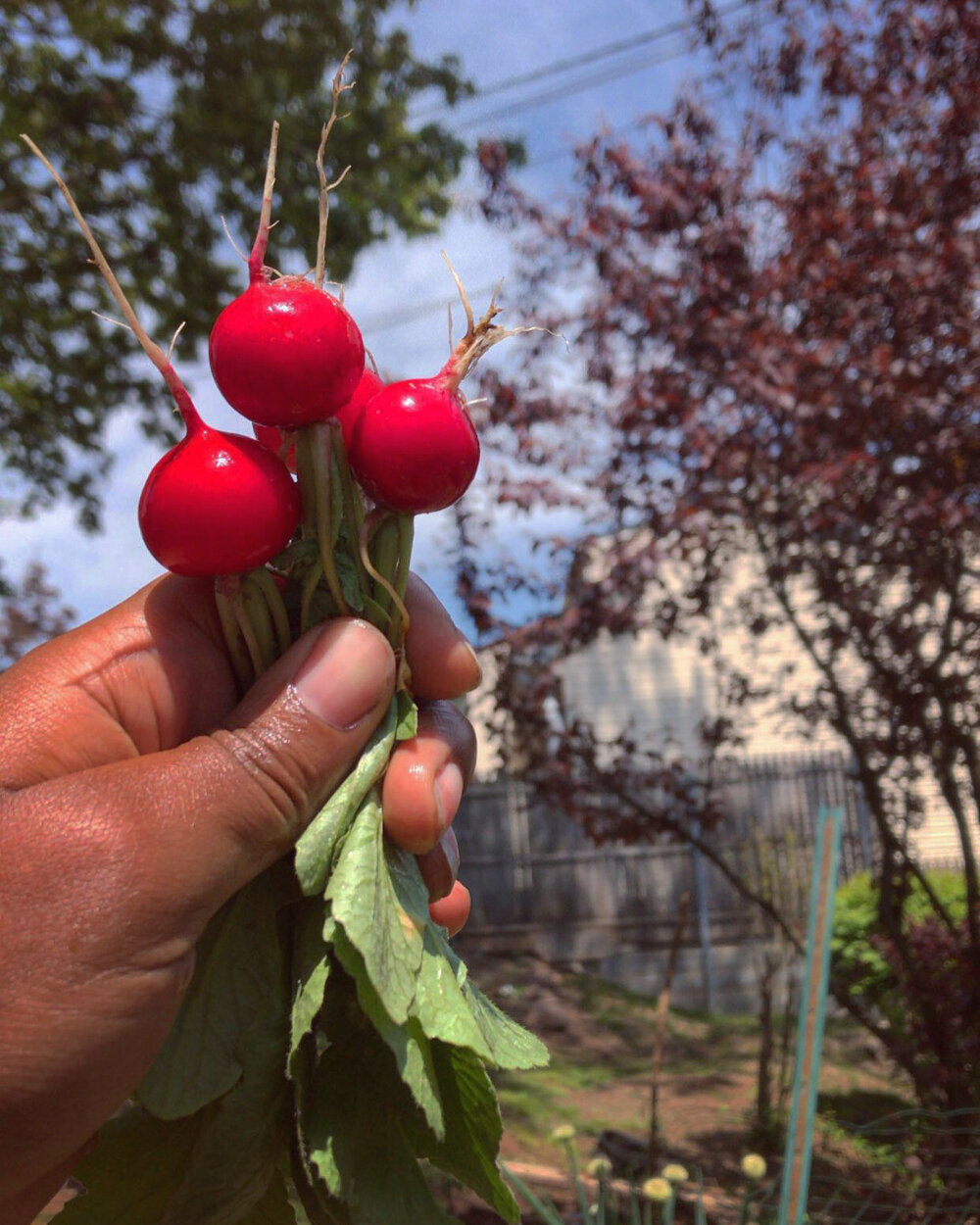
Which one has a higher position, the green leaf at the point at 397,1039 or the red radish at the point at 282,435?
the red radish at the point at 282,435

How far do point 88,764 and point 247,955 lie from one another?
38cm

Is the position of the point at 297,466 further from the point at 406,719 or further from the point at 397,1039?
the point at 397,1039

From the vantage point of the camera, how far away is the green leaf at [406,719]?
1669mm

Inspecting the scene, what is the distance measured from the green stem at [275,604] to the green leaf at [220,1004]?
356 mm

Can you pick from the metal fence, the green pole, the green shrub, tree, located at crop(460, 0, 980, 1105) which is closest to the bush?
tree, located at crop(460, 0, 980, 1105)

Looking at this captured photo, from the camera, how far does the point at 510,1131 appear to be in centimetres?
622

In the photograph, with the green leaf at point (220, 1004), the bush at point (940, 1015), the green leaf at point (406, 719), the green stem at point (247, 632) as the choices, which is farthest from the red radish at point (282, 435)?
the bush at point (940, 1015)

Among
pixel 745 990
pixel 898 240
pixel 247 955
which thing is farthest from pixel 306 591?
pixel 745 990

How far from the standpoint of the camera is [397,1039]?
1274 millimetres

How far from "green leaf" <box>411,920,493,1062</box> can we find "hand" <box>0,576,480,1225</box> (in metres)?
0.17

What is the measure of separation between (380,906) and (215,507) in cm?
57

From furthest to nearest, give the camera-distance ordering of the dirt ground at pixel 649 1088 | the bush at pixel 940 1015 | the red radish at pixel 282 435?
the dirt ground at pixel 649 1088 → the bush at pixel 940 1015 → the red radish at pixel 282 435

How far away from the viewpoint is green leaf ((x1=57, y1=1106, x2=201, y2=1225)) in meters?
1.47

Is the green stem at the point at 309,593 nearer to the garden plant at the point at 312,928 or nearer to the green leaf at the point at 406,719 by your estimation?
the garden plant at the point at 312,928
